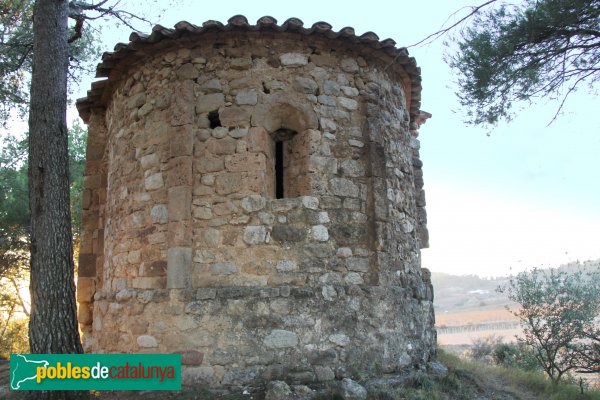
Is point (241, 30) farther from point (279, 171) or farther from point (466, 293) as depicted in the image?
point (466, 293)

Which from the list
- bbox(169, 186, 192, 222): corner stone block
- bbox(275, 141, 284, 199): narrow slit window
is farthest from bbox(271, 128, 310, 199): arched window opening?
bbox(169, 186, 192, 222): corner stone block

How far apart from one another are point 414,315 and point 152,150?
3996mm

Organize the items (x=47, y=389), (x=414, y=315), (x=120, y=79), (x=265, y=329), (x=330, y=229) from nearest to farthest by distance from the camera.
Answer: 1. (x=47, y=389)
2. (x=265, y=329)
3. (x=330, y=229)
4. (x=414, y=315)
5. (x=120, y=79)

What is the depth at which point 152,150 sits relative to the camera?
21.1ft

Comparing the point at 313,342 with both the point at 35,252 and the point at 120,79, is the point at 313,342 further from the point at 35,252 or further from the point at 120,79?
the point at 120,79

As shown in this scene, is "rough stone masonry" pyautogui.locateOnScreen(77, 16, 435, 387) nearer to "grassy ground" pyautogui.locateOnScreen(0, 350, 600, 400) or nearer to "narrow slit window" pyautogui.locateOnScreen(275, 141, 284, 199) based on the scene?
"narrow slit window" pyautogui.locateOnScreen(275, 141, 284, 199)

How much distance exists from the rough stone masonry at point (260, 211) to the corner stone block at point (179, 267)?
2cm

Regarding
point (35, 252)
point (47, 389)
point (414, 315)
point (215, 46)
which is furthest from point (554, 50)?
point (47, 389)

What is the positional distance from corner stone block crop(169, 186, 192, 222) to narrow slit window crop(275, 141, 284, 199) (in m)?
1.09

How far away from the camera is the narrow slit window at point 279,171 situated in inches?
250

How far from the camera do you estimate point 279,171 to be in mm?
6430

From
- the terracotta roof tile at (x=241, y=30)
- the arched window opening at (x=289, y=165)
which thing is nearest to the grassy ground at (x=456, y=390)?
the arched window opening at (x=289, y=165)

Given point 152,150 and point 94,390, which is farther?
point 152,150

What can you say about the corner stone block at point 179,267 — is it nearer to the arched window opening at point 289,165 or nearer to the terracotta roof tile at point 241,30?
the arched window opening at point 289,165
